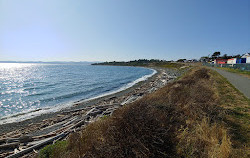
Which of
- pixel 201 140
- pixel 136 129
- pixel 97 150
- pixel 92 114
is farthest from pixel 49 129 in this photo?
pixel 201 140

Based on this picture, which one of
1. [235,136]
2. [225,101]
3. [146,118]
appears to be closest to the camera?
[146,118]

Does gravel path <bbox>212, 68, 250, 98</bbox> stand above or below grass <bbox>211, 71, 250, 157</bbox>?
above

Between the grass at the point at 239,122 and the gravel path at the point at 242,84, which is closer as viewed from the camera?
the grass at the point at 239,122

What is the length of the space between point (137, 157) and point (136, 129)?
2.63 ft

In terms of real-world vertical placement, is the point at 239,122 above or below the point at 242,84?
below

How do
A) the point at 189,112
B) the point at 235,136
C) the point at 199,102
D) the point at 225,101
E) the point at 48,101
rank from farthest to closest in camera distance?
1. the point at 48,101
2. the point at 225,101
3. the point at 199,102
4. the point at 189,112
5. the point at 235,136

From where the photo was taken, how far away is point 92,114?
9219 mm

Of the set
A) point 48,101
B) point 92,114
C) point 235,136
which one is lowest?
point 48,101

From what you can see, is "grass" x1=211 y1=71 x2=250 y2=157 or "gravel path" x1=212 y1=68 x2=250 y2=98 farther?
"gravel path" x1=212 y1=68 x2=250 y2=98

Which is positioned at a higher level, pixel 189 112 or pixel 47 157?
pixel 189 112

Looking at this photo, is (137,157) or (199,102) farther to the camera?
(199,102)

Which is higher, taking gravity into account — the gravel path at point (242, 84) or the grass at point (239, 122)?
the gravel path at point (242, 84)

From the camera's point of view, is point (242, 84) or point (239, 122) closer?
point (239, 122)

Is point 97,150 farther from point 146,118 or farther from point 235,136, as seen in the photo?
point 235,136
